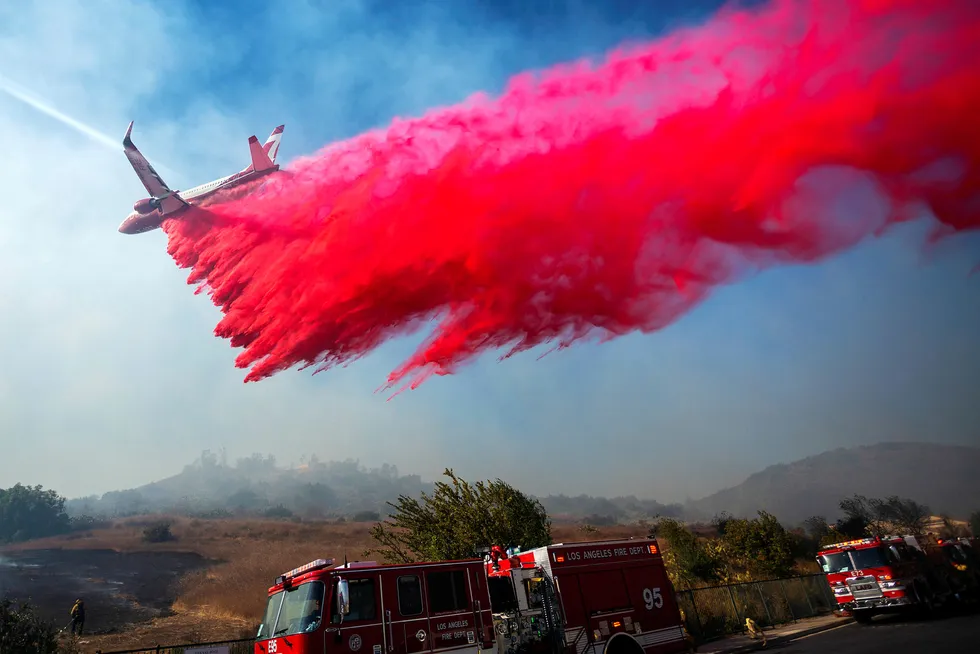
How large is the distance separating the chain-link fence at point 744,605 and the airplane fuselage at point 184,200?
29185 millimetres

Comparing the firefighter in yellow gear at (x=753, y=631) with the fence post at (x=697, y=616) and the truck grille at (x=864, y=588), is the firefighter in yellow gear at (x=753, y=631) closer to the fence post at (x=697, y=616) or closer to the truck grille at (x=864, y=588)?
the fence post at (x=697, y=616)

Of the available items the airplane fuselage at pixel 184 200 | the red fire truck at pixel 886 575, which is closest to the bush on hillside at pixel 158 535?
the airplane fuselage at pixel 184 200

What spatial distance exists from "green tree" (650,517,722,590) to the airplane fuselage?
35.1 m

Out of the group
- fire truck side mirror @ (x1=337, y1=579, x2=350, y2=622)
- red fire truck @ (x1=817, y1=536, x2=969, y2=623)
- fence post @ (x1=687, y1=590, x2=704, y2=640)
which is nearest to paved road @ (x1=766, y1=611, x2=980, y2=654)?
red fire truck @ (x1=817, y1=536, x2=969, y2=623)

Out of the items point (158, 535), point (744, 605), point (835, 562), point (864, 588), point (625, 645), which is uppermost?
point (158, 535)

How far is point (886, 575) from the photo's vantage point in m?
18.6

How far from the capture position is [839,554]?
1997 centimetres

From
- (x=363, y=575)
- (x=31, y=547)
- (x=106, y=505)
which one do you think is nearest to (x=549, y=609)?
(x=363, y=575)

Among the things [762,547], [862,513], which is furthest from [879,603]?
[862,513]

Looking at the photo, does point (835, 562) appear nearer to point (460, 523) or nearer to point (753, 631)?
point (753, 631)

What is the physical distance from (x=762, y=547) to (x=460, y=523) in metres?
24.5

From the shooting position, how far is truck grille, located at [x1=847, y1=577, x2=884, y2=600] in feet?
61.4

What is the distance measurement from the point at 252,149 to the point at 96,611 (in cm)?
4196

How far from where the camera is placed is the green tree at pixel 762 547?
3528cm
